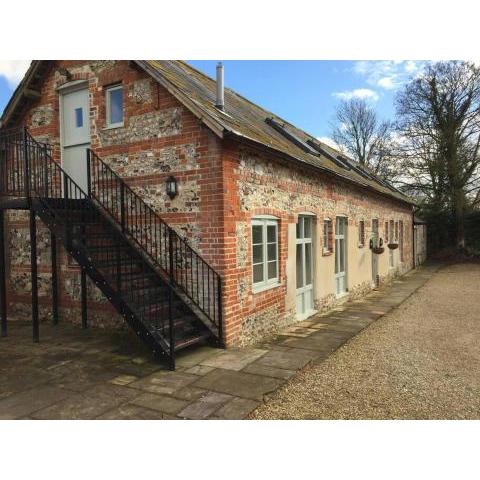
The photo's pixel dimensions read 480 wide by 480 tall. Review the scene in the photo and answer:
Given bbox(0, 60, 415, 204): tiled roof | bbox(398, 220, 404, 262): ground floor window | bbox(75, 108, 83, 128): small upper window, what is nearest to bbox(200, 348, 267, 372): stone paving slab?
bbox(0, 60, 415, 204): tiled roof

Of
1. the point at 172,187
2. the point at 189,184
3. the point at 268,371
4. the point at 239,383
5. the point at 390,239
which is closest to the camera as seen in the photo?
Result: the point at 239,383

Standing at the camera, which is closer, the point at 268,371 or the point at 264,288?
the point at 268,371

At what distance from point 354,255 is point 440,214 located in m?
17.8

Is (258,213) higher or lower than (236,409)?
higher

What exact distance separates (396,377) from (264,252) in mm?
3134

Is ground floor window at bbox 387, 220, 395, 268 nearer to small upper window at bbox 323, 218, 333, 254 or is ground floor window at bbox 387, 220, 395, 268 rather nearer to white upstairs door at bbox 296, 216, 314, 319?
small upper window at bbox 323, 218, 333, 254

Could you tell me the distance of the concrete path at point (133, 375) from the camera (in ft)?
13.4

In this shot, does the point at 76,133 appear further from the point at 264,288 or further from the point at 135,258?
the point at 264,288

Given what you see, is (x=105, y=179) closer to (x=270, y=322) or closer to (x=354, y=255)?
(x=270, y=322)

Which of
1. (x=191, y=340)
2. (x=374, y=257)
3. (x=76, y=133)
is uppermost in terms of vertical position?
(x=76, y=133)

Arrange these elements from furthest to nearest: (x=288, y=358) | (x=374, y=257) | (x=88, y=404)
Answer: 1. (x=374, y=257)
2. (x=288, y=358)
3. (x=88, y=404)

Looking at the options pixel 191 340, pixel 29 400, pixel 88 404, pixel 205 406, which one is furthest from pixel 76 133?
pixel 205 406

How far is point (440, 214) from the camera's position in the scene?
26.5 metres

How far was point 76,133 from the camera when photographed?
27.1 feet
